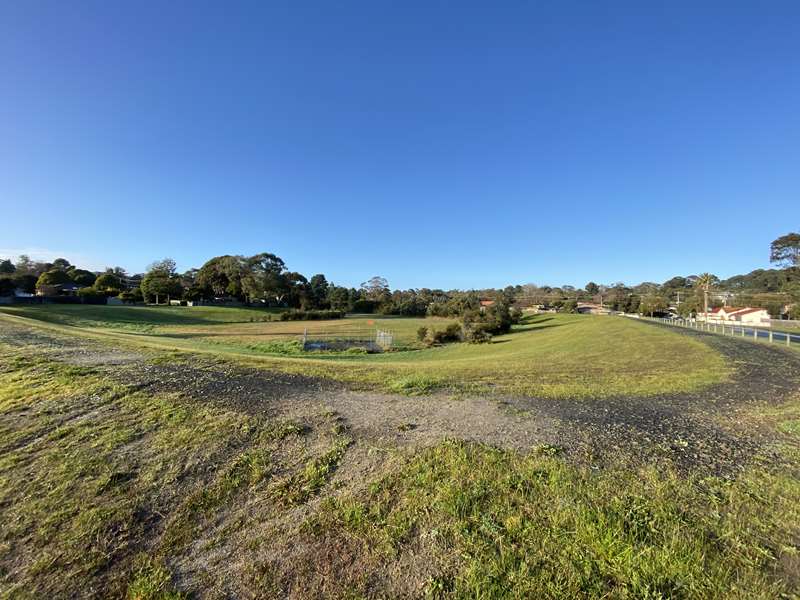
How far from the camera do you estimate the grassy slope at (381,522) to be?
96.2 inches

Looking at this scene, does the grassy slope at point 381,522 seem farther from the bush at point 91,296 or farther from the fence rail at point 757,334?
the bush at point 91,296

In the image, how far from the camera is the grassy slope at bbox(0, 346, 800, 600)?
2443 mm

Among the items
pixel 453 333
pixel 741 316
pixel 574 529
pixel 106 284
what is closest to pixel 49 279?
pixel 106 284

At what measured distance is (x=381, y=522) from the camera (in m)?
3.03

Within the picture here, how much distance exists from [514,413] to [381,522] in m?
3.57

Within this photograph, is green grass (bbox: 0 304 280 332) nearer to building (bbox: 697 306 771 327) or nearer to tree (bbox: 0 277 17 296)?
tree (bbox: 0 277 17 296)

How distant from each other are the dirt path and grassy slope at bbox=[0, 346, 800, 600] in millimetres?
479

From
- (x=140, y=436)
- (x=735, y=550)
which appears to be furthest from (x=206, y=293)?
(x=735, y=550)

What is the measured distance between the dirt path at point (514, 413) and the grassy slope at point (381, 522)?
479 millimetres

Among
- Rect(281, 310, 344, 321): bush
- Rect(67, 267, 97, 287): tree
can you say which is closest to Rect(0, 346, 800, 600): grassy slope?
Rect(281, 310, 344, 321): bush

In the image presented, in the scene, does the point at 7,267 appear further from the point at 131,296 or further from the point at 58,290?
the point at 131,296

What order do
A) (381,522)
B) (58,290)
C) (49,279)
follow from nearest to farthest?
1. (381,522)
2. (49,279)
3. (58,290)

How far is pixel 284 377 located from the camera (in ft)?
27.1

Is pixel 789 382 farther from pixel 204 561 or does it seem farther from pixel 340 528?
pixel 204 561
